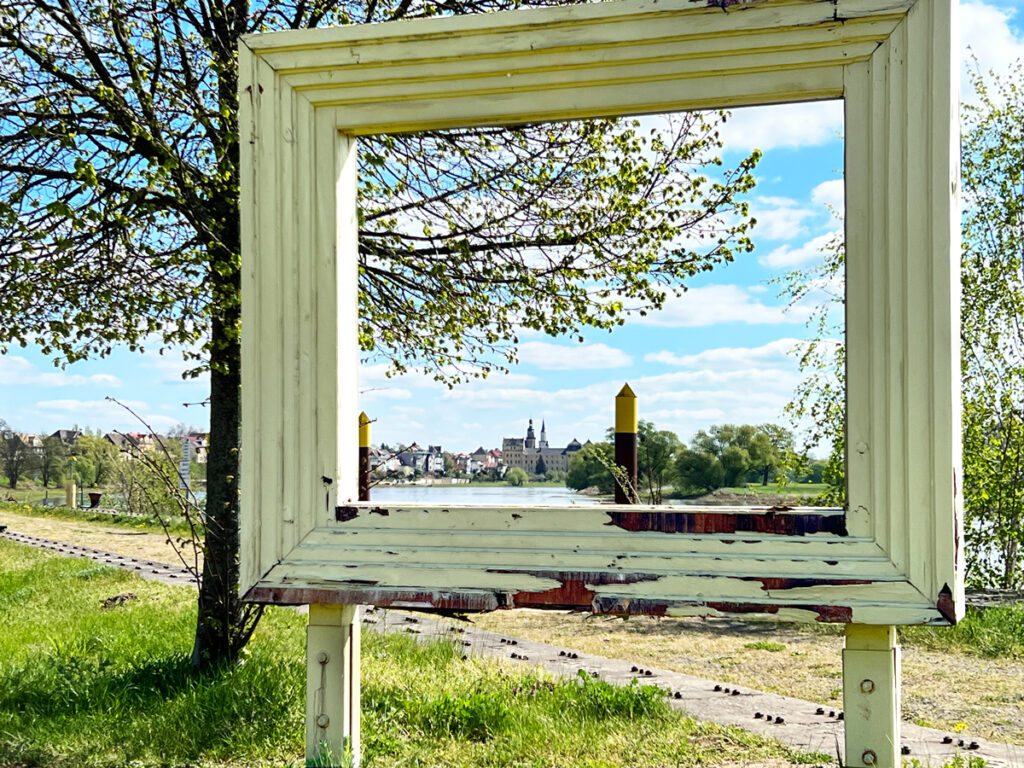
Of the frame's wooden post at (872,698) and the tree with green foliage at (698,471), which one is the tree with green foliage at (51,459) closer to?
the tree with green foliage at (698,471)

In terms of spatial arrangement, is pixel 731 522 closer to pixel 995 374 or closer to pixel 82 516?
pixel 995 374

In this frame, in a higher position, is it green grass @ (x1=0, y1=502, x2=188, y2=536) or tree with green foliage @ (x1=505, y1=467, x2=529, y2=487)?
tree with green foliage @ (x1=505, y1=467, x2=529, y2=487)

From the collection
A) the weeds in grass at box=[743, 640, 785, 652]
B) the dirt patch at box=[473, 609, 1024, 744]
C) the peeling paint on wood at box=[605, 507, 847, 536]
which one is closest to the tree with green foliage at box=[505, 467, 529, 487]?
the peeling paint on wood at box=[605, 507, 847, 536]

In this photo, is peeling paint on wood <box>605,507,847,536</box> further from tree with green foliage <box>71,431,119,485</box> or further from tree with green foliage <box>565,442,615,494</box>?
tree with green foliage <box>71,431,119,485</box>

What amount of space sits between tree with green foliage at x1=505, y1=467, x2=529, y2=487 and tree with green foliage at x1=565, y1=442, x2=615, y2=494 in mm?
826

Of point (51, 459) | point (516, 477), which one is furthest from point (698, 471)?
point (51, 459)

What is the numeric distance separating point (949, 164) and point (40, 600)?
335 inches

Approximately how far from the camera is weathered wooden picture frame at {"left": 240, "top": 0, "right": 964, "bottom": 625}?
2.20 metres

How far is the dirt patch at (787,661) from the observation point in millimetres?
4836

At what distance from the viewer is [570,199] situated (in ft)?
17.3

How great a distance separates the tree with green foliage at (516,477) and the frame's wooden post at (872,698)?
183 centimetres

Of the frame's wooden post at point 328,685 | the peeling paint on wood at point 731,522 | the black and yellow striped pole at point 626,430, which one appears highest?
the black and yellow striped pole at point 626,430

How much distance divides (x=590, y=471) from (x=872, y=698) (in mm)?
3157

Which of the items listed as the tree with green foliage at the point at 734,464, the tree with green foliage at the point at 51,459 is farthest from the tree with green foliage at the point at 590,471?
the tree with green foliage at the point at 51,459
